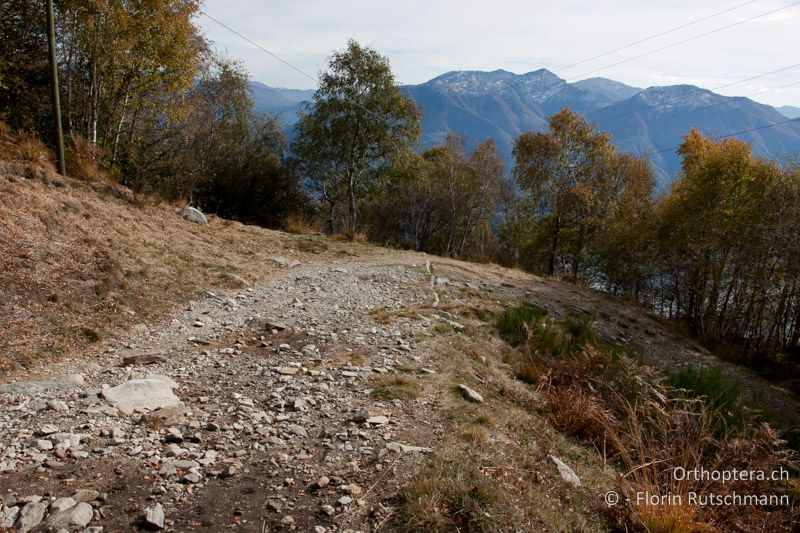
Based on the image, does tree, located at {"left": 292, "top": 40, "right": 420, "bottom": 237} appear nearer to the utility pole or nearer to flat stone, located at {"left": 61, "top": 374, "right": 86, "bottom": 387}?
the utility pole

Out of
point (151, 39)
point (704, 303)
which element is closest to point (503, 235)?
point (704, 303)

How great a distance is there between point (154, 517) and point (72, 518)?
1.59ft

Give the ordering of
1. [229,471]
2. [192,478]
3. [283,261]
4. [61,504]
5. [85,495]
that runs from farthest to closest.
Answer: [283,261], [229,471], [192,478], [85,495], [61,504]

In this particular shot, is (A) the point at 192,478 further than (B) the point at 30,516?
Yes

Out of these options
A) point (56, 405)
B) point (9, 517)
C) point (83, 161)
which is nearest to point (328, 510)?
point (9, 517)

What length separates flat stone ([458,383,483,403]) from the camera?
5.72 metres

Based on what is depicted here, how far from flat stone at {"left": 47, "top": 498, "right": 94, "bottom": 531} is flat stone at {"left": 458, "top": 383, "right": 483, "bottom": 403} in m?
3.83

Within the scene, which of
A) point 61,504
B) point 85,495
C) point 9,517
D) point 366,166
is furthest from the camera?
point 366,166

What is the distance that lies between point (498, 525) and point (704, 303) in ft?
79.6

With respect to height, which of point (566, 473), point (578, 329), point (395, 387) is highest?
point (395, 387)

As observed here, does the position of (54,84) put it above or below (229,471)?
above

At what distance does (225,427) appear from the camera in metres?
4.50

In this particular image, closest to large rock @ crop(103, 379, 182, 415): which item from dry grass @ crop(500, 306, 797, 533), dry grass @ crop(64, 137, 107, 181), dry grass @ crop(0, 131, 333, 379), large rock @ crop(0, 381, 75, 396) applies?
large rock @ crop(0, 381, 75, 396)

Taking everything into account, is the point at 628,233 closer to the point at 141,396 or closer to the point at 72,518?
the point at 141,396
